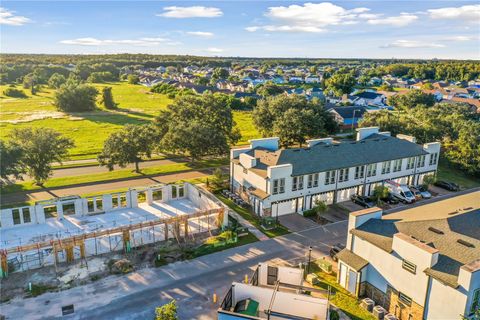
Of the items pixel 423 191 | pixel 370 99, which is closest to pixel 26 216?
pixel 423 191

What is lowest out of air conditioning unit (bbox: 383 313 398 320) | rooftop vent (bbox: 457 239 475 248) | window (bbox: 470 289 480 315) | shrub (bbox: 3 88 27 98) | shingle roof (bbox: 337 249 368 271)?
air conditioning unit (bbox: 383 313 398 320)

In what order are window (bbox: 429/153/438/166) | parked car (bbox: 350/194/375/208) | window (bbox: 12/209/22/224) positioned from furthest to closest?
1. window (bbox: 429/153/438/166)
2. parked car (bbox: 350/194/375/208)
3. window (bbox: 12/209/22/224)

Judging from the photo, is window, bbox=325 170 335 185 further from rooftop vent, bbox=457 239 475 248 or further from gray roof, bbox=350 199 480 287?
rooftop vent, bbox=457 239 475 248

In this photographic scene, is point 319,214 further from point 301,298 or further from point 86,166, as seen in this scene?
point 86,166

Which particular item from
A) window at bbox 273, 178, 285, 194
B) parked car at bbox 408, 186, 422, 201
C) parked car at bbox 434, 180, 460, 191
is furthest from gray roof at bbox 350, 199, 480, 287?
parked car at bbox 434, 180, 460, 191

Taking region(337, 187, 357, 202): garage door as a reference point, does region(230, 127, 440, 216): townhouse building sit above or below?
above

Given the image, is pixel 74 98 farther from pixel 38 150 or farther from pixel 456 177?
pixel 456 177
